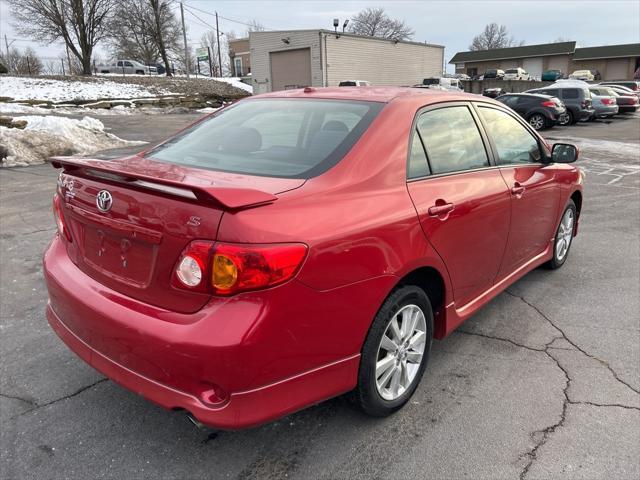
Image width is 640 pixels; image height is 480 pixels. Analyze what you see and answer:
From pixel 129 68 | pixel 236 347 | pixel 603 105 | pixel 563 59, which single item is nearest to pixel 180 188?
pixel 236 347

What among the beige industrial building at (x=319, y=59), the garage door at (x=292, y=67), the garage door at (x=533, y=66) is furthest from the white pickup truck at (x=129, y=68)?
the garage door at (x=533, y=66)

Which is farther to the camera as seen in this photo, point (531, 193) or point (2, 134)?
point (2, 134)

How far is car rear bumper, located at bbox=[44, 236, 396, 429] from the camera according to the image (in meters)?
1.91

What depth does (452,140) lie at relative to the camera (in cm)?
311

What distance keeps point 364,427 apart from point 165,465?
0.97 metres

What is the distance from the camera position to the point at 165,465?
2.33 meters

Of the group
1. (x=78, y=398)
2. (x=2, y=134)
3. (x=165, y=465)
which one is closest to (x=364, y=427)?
(x=165, y=465)

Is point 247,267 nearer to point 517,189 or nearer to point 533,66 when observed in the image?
point 517,189

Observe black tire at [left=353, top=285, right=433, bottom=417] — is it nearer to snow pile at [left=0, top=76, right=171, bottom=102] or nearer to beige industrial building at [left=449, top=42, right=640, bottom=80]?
snow pile at [left=0, top=76, right=171, bottom=102]

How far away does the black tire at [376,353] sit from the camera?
2.37 meters

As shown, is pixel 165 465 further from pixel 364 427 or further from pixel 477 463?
pixel 477 463

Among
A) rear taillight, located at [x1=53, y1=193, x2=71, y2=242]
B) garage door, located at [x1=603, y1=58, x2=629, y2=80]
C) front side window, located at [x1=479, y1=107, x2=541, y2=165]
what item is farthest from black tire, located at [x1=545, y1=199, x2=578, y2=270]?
garage door, located at [x1=603, y1=58, x2=629, y2=80]

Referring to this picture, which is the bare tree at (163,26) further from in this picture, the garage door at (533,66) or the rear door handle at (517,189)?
the garage door at (533,66)

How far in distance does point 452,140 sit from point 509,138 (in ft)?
2.83
